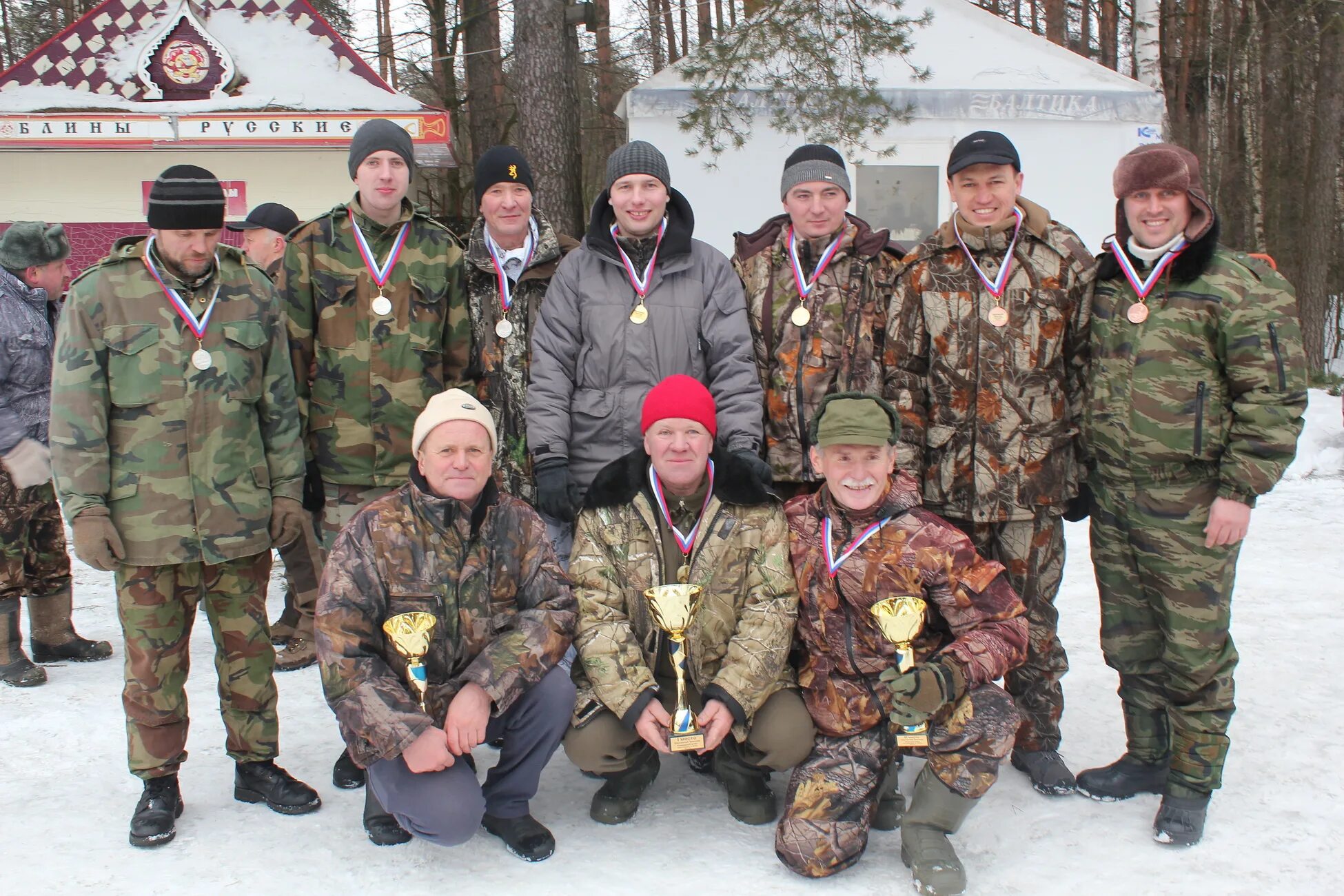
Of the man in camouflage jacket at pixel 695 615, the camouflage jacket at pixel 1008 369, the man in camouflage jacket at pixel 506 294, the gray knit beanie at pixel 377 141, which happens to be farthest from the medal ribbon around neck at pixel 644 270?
the camouflage jacket at pixel 1008 369

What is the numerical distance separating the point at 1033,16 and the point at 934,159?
437 inches

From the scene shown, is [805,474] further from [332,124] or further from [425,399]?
[332,124]

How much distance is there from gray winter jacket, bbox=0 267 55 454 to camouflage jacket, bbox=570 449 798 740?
281 centimetres

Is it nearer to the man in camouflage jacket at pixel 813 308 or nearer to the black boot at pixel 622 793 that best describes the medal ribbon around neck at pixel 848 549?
the man in camouflage jacket at pixel 813 308

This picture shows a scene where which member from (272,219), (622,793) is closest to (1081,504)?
(622,793)

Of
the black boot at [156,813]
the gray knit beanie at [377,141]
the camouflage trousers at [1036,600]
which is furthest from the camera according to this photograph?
the gray knit beanie at [377,141]

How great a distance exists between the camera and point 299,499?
3342 mm

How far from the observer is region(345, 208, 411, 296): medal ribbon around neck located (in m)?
3.61

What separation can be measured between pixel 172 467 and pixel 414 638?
940 millimetres

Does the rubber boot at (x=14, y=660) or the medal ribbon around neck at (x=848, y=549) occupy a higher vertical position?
the medal ribbon around neck at (x=848, y=549)

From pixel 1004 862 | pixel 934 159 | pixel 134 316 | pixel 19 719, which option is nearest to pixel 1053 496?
pixel 1004 862

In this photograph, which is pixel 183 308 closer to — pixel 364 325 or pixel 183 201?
pixel 183 201

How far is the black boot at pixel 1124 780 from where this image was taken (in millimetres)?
3283

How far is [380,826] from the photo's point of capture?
3039 mm
